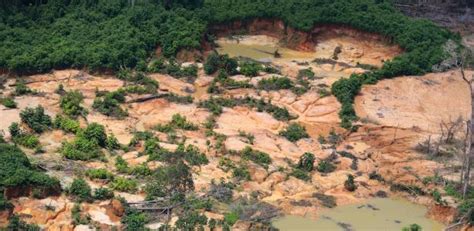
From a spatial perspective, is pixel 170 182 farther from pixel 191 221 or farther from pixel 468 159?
pixel 468 159

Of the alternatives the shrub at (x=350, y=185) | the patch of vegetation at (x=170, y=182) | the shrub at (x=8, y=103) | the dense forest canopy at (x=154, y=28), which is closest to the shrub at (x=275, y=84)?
the dense forest canopy at (x=154, y=28)

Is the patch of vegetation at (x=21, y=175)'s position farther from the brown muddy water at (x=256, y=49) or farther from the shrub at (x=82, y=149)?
the brown muddy water at (x=256, y=49)

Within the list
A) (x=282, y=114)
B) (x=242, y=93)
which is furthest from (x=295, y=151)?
(x=242, y=93)

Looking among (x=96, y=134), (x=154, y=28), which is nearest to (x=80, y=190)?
(x=96, y=134)

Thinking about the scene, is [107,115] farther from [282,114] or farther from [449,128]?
[449,128]

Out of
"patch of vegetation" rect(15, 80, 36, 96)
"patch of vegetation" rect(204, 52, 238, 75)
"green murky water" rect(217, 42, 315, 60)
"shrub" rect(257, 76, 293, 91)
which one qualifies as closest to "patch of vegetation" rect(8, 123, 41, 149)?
"patch of vegetation" rect(15, 80, 36, 96)
